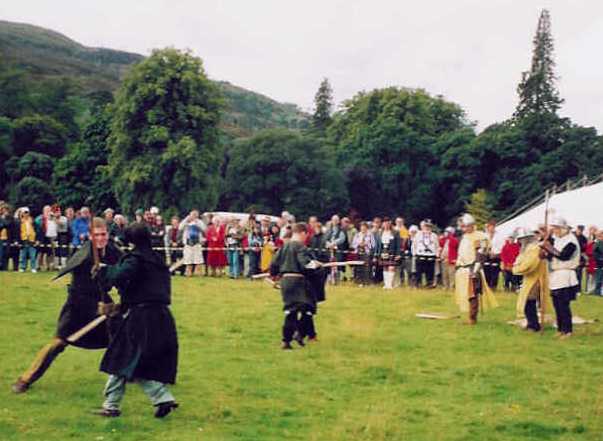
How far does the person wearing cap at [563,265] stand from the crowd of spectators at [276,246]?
26.5 feet

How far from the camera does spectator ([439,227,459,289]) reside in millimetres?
24672

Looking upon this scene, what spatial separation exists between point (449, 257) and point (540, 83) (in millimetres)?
66304

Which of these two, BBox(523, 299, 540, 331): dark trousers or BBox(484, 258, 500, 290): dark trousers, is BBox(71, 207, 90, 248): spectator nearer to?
BBox(484, 258, 500, 290): dark trousers

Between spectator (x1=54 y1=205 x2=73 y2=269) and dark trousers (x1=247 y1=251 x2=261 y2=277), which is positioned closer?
spectator (x1=54 y1=205 x2=73 y2=269)

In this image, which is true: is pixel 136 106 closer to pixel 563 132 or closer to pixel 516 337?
pixel 563 132

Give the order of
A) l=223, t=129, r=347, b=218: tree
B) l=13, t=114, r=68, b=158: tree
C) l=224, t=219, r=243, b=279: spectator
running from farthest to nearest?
l=13, t=114, r=68, b=158: tree
l=223, t=129, r=347, b=218: tree
l=224, t=219, r=243, b=279: spectator

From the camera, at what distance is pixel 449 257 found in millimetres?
24844

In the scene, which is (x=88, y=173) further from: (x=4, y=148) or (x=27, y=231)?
(x=27, y=231)

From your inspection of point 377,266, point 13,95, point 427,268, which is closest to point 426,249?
point 427,268

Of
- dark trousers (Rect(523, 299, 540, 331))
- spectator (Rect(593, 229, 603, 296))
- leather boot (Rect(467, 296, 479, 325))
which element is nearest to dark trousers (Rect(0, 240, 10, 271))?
leather boot (Rect(467, 296, 479, 325))

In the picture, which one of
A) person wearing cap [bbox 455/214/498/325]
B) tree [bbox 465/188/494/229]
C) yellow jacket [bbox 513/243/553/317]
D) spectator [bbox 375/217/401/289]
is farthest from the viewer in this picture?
tree [bbox 465/188/494/229]

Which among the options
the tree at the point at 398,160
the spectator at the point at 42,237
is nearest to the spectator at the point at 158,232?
the spectator at the point at 42,237

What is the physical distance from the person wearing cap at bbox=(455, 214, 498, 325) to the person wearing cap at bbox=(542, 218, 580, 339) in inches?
67.8

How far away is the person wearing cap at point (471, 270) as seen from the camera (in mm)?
17375
